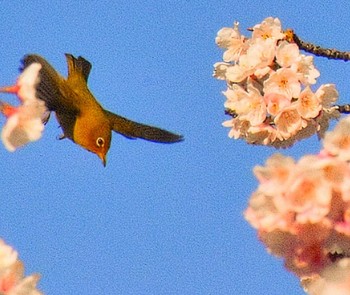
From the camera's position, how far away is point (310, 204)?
3129 mm

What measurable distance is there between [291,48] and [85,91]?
3.42m

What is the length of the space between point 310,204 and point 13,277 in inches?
52.0

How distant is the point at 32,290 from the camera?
3.46m

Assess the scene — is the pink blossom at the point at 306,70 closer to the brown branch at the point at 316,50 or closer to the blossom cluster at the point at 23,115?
the brown branch at the point at 316,50

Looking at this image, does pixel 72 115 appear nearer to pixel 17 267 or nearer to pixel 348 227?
pixel 17 267

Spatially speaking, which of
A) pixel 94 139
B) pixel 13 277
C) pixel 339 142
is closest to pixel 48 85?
pixel 94 139

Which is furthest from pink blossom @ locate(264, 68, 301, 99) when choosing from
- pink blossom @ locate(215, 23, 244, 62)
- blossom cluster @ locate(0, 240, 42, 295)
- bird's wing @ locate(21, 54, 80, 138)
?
blossom cluster @ locate(0, 240, 42, 295)

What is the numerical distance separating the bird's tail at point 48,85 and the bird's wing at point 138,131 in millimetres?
878

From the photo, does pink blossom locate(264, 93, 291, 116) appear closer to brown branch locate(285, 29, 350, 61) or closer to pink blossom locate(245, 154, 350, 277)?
brown branch locate(285, 29, 350, 61)

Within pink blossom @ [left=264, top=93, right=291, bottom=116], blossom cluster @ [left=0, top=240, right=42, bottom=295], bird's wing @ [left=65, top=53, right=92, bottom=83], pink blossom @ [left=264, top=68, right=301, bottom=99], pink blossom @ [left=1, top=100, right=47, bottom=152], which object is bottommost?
blossom cluster @ [left=0, top=240, right=42, bottom=295]

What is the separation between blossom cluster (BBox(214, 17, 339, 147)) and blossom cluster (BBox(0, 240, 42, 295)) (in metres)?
2.78

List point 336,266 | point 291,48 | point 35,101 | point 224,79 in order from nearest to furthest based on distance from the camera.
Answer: point 336,266
point 35,101
point 291,48
point 224,79

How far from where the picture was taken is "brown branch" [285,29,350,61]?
568 centimetres

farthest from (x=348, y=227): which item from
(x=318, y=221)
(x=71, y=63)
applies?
(x=71, y=63)
